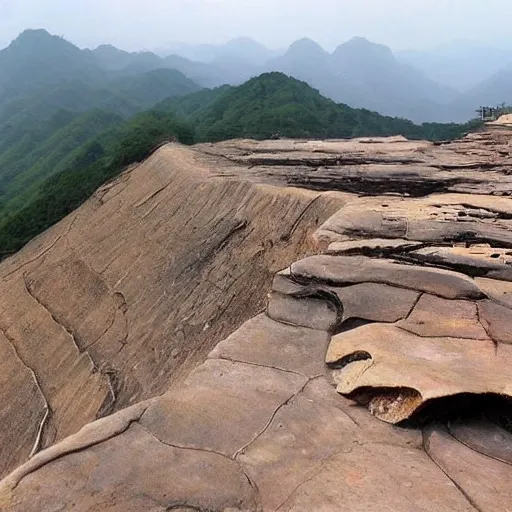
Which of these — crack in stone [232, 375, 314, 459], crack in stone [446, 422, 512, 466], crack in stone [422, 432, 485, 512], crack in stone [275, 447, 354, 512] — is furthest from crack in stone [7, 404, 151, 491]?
crack in stone [446, 422, 512, 466]

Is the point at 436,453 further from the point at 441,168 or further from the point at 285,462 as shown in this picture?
the point at 441,168

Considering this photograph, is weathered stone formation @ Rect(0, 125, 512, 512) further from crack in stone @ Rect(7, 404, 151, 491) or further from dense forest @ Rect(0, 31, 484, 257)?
dense forest @ Rect(0, 31, 484, 257)

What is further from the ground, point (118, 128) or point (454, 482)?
point (454, 482)

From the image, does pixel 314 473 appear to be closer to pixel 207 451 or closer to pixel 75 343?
pixel 207 451

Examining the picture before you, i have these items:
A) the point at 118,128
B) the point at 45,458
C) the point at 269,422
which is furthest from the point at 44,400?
the point at 118,128

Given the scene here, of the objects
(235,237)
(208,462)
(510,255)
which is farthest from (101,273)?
(208,462)

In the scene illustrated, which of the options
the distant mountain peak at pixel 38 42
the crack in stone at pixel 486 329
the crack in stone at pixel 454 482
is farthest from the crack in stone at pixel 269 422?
the distant mountain peak at pixel 38 42
